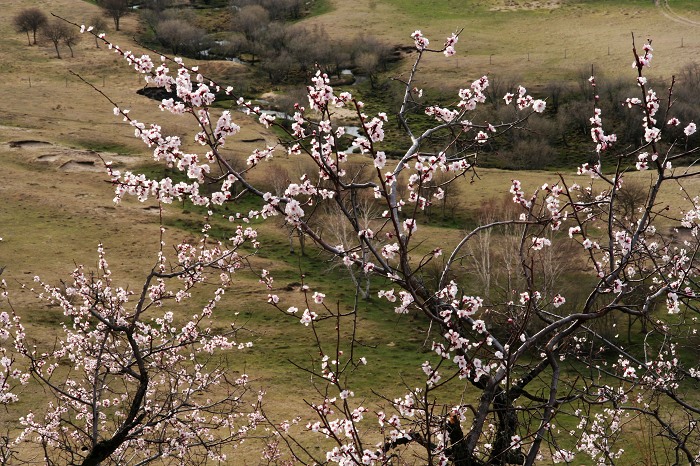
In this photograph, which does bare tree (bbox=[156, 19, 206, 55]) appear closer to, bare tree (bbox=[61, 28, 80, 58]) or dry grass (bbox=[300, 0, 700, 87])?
bare tree (bbox=[61, 28, 80, 58])

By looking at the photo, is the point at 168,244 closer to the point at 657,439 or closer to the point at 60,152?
the point at 60,152

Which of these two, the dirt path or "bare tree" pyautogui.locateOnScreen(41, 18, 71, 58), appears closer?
"bare tree" pyautogui.locateOnScreen(41, 18, 71, 58)

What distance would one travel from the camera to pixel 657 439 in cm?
3559

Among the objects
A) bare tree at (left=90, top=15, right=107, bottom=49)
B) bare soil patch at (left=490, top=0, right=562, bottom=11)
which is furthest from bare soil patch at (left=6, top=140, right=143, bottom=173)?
bare soil patch at (left=490, top=0, right=562, bottom=11)

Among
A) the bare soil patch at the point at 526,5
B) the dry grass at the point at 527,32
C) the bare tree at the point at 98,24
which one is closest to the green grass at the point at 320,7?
the dry grass at the point at 527,32

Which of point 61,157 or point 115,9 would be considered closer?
point 61,157

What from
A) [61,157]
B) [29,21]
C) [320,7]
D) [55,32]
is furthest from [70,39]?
[320,7]

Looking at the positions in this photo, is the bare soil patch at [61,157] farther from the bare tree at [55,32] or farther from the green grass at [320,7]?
the green grass at [320,7]

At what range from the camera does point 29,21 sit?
128 metres

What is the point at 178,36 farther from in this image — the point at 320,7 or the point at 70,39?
the point at 320,7

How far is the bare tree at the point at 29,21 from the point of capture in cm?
12694

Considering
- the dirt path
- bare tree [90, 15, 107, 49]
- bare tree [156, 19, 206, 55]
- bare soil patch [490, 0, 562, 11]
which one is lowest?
bare tree [156, 19, 206, 55]

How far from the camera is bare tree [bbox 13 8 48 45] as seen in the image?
416 ft

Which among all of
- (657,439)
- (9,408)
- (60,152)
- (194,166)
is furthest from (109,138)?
(194,166)
